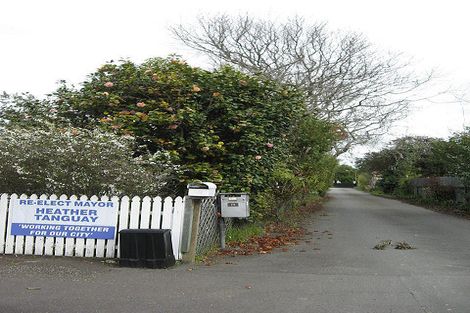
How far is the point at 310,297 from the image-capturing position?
563 cm

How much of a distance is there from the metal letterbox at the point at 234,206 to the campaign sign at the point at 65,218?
2.23 metres

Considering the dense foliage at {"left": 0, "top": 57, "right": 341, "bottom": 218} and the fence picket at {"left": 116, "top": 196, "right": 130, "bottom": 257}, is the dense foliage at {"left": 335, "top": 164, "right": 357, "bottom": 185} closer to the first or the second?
the dense foliage at {"left": 0, "top": 57, "right": 341, "bottom": 218}

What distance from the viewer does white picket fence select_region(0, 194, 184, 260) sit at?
764 cm

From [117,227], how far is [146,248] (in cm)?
91

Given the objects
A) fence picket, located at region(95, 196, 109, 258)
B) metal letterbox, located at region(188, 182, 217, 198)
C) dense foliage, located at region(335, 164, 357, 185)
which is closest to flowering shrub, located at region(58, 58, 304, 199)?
metal letterbox, located at region(188, 182, 217, 198)

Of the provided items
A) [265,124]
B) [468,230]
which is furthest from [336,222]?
[265,124]

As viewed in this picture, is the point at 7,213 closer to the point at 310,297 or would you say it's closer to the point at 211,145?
the point at 211,145

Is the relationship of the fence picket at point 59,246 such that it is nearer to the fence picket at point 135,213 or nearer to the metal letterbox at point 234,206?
the fence picket at point 135,213

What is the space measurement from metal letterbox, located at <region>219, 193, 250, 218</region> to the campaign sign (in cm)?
223

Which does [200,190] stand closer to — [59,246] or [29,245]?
[59,246]

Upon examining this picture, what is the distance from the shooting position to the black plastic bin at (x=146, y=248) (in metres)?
7.09

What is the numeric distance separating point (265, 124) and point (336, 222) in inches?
239

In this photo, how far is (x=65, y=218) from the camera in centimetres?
782

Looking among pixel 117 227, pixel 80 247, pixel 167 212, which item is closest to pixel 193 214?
pixel 167 212
